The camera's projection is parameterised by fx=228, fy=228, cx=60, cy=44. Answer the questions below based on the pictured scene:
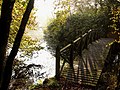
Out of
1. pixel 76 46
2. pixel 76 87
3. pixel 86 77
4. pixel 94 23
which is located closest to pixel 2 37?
pixel 76 87

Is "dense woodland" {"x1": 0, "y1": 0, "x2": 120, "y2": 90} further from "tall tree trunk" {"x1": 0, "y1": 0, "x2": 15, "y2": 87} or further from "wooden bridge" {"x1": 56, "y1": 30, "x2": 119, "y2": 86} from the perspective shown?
"wooden bridge" {"x1": 56, "y1": 30, "x2": 119, "y2": 86}

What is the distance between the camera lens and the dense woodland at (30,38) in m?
4.82

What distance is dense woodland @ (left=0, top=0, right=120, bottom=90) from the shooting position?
482 cm

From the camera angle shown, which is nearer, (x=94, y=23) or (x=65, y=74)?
(x=65, y=74)

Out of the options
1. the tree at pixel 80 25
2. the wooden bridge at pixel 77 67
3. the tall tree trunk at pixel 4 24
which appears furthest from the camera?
the tree at pixel 80 25

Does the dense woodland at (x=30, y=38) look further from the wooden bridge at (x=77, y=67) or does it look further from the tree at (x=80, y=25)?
the wooden bridge at (x=77, y=67)

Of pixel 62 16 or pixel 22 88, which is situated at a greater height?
pixel 62 16

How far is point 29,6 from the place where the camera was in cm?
541

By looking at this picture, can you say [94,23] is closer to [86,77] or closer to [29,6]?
[86,77]

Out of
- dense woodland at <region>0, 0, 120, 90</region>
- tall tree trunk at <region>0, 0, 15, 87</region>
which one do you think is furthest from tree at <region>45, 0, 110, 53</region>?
tall tree trunk at <region>0, 0, 15, 87</region>

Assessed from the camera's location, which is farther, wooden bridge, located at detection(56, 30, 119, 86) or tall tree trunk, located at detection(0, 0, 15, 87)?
wooden bridge, located at detection(56, 30, 119, 86)

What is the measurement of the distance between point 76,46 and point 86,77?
2.33m

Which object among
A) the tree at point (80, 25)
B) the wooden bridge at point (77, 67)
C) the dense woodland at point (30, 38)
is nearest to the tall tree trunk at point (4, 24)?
the dense woodland at point (30, 38)

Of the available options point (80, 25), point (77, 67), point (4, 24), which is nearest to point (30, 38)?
point (77, 67)
